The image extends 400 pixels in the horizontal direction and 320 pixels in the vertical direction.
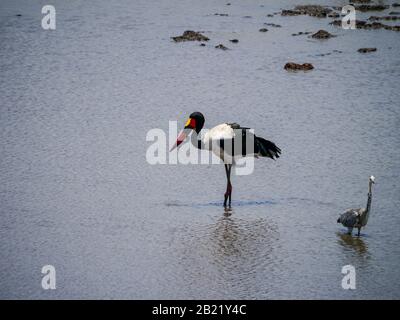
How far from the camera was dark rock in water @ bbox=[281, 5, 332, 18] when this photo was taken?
82.5 feet

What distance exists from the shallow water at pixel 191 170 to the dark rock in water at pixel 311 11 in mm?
2423

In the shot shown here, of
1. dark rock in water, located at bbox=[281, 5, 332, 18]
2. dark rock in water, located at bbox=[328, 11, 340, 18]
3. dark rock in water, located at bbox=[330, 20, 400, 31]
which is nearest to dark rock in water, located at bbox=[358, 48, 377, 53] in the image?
dark rock in water, located at bbox=[330, 20, 400, 31]

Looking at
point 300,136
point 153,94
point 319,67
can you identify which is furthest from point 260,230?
point 319,67

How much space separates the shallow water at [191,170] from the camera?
31.2 ft

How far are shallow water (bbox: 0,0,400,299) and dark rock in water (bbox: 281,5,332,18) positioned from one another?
7.95ft

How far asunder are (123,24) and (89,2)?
12.8ft

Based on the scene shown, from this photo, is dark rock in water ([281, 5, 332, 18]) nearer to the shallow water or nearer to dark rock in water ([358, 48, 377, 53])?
the shallow water

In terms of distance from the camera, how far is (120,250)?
394 inches

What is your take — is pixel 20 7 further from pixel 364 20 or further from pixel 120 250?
pixel 120 250

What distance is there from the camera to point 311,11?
25547 mm

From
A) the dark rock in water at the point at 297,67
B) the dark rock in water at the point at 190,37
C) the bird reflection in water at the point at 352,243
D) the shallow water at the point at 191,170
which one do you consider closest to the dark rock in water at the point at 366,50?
the shallow water at the point at 191,170

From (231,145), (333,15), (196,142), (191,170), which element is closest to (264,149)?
(231,145)

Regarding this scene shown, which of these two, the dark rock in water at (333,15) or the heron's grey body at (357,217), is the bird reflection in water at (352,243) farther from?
the dark rock in water at (333,15)
